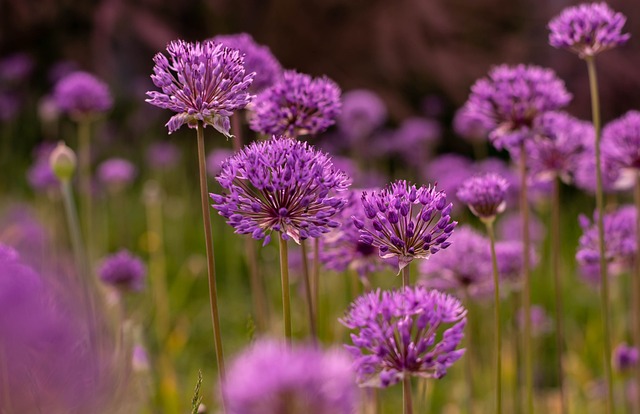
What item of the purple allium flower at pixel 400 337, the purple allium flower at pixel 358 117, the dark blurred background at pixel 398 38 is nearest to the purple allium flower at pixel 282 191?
the purple allium flower at pixel 400 337

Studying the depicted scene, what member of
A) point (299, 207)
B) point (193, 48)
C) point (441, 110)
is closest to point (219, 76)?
point (193, 48)

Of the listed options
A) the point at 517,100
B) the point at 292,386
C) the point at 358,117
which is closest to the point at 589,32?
the point at 517,100

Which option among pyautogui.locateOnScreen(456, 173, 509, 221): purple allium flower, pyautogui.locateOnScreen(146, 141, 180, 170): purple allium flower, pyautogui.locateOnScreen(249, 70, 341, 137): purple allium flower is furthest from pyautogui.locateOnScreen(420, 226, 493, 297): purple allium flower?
pyautogui.locateOnScreen(146, 141, 180, 170): purple allium flower

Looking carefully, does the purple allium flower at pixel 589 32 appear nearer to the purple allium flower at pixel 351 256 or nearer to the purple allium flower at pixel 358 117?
the purple allium flower at pixel 351 256

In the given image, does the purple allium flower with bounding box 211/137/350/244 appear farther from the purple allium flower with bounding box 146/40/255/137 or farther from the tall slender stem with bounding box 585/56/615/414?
the tall slender stem with bounding box 585/56/615/414

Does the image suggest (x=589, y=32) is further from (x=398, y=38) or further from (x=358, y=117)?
(x=398, y=38)

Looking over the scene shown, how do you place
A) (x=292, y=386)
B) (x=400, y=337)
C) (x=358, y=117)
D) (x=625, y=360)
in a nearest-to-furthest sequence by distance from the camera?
(x=292, y=386)
(x=400, y=337)
(x=625, y=360)
(x=358, y=117)
